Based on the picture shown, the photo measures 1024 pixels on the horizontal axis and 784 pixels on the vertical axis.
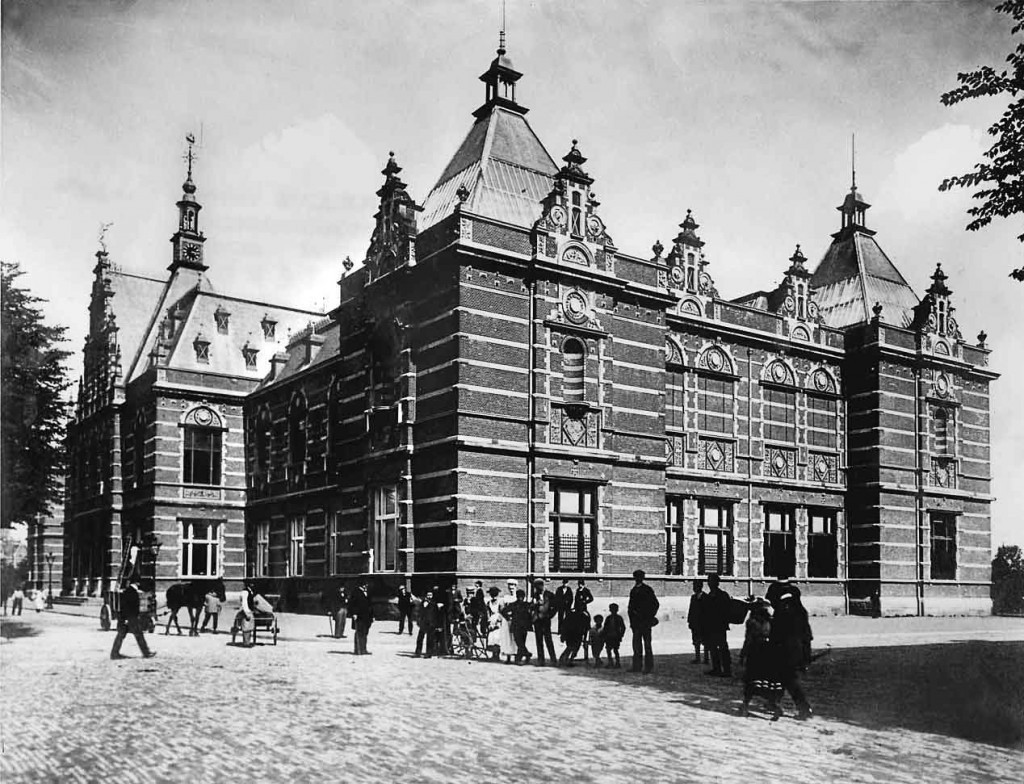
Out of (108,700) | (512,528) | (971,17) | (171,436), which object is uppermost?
(971,17)

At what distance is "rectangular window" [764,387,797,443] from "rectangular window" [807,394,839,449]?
707 millimetres

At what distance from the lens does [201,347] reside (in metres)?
40.6

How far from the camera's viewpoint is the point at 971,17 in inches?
441

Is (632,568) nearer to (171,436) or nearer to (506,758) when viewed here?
(506,758)

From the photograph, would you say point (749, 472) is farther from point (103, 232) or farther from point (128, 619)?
point (103, 232)

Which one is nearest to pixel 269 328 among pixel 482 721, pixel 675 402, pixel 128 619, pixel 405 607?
pixel 675 402

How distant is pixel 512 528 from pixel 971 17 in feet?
52.7

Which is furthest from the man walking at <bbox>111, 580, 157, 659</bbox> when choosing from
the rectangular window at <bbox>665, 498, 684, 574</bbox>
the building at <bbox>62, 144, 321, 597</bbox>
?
the building at <bbox>62, 144, 321, 597</bbox>

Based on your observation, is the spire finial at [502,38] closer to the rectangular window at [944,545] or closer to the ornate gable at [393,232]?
the ornate gable at [393,232]

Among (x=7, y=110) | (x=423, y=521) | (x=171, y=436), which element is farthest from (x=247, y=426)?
(x=7, y=110)

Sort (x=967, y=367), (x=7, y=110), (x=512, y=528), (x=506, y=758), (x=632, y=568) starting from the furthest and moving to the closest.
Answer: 1. (x=967, y=367)
2. (x=632, y=568)
3. (x=512, y=528)
4. (x=7, y=110)
5. (x=506, y=758)

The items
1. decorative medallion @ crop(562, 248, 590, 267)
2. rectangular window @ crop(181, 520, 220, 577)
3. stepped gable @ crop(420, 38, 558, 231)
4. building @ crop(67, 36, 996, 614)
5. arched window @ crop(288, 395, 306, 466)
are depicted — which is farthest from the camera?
rectangular window @ crop(181, 520, 220, 577)

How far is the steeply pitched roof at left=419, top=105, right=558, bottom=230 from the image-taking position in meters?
26.1

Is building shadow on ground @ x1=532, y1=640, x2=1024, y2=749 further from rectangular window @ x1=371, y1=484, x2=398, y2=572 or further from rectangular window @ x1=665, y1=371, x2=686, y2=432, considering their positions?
rectangular window @ x1=665, y1=371, x2=686, y2=432
